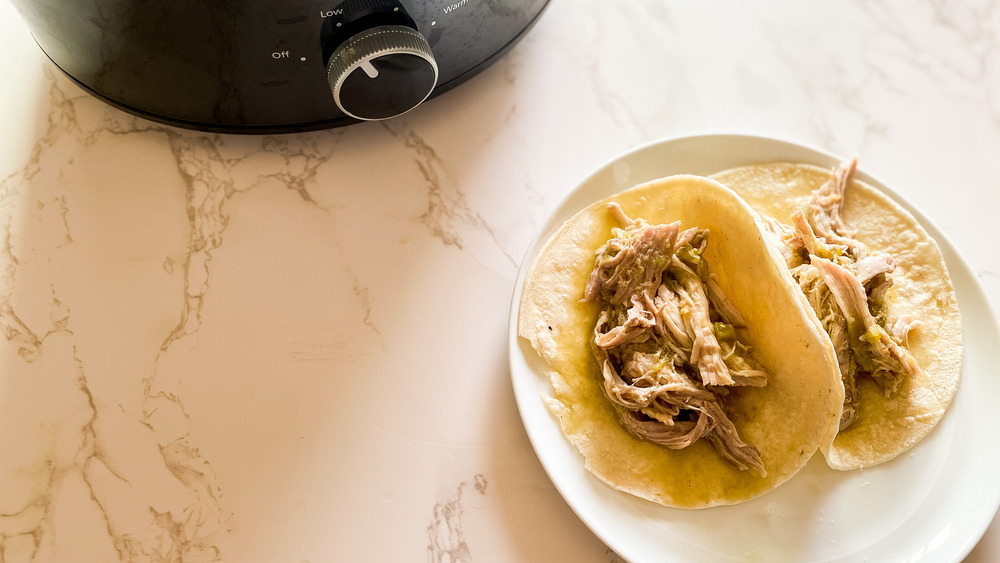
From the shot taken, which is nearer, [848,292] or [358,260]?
[848,292]

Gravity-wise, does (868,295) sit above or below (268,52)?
below

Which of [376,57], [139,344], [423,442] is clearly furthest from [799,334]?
[139,344]

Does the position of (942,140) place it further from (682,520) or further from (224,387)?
(224,387)

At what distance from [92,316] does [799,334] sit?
3.53ft

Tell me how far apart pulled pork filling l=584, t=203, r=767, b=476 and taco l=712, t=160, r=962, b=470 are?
13cm

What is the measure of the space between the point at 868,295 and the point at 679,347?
31cm

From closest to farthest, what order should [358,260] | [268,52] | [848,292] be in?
[268,52]
[848,292]
[358,260]

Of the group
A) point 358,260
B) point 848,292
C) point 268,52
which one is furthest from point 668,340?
point 268,52

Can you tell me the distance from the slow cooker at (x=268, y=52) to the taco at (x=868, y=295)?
51 centimetres

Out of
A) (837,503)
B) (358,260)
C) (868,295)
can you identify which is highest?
(358,260)

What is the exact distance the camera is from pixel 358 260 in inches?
47.7

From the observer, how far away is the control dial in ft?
3.10

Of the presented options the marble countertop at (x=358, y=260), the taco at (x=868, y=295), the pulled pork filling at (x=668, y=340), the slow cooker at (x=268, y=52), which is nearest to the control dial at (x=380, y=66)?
the slow cooker at (x=268, y=52)

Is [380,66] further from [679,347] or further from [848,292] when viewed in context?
[848,292]
